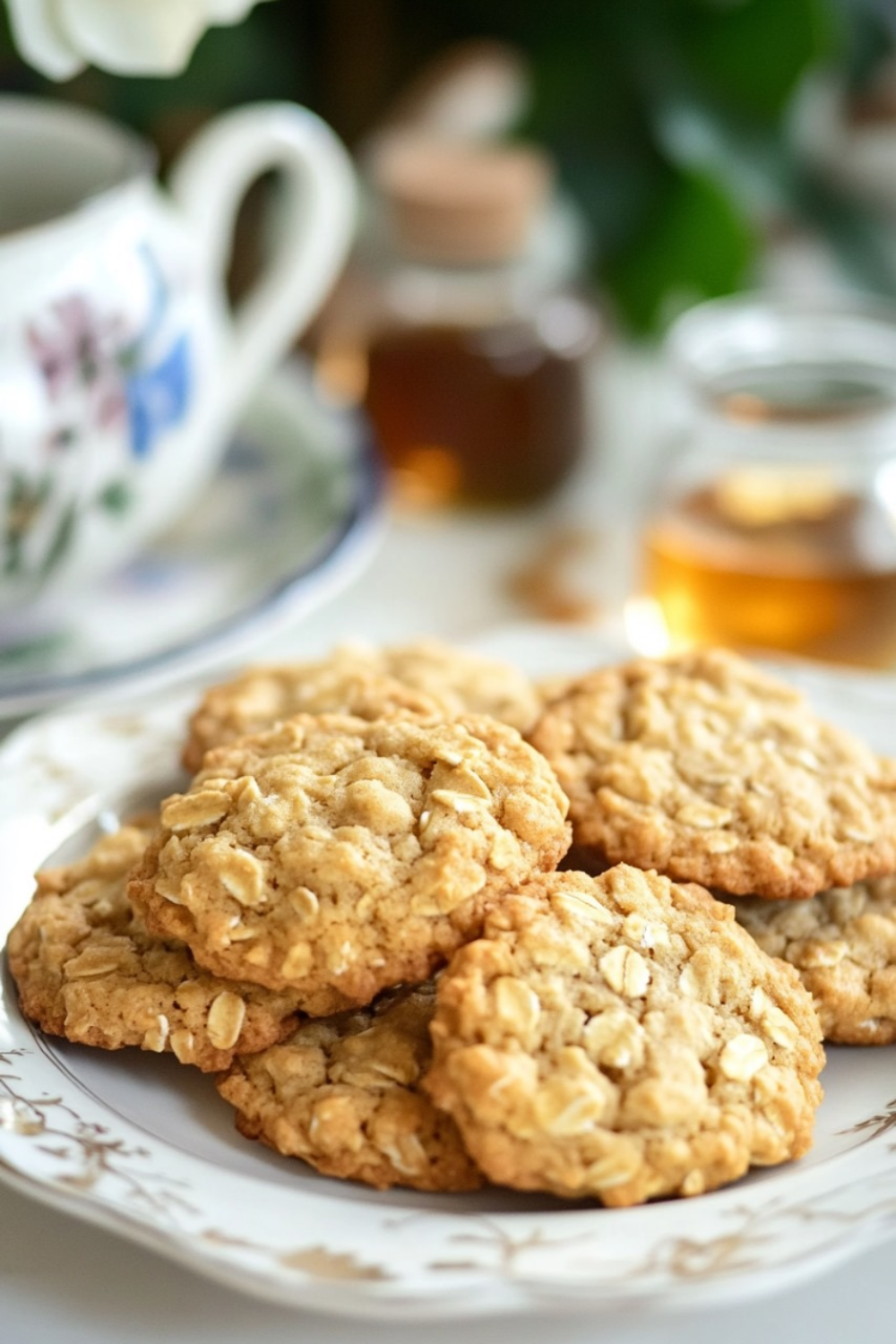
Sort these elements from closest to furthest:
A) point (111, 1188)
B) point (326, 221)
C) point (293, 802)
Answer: point (111, 1188) < point (293, 802) < point (326, 221)

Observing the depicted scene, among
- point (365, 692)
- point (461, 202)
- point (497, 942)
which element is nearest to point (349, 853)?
point (497, 942)

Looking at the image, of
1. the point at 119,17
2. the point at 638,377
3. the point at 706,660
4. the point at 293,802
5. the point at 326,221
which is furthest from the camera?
the point at 638,377

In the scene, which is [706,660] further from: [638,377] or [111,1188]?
[638,377]

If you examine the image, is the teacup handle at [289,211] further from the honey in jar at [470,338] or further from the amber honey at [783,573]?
the amber honey at [783,573]

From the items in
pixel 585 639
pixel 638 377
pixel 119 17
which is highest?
pixel 119 17

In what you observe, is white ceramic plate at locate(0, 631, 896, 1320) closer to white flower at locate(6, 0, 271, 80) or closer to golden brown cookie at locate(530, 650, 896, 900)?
golden brown cookie at locate(530, 650, 896, 900)

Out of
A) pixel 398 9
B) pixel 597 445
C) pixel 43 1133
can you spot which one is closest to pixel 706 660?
pixel 43 1133

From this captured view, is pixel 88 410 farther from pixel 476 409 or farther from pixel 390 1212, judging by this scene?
pixel 390 1212
